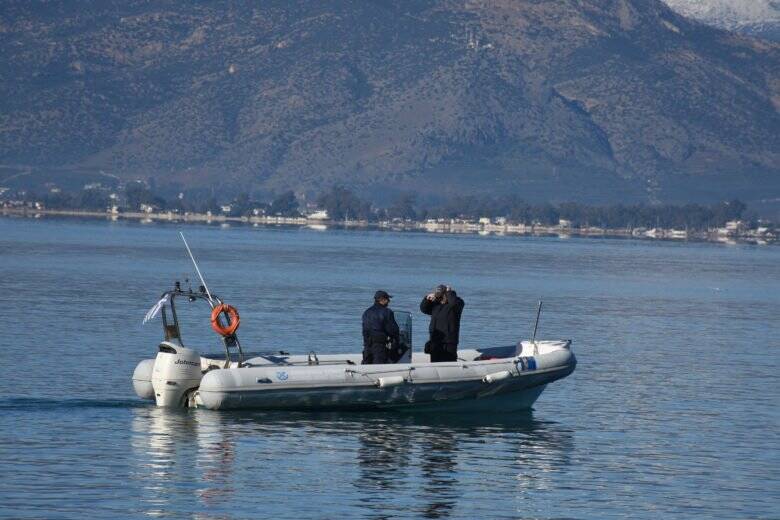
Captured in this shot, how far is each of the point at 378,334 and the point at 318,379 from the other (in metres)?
1.54

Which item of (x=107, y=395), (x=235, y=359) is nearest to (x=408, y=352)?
(x=235, y=359)

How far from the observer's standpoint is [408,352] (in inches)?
1405

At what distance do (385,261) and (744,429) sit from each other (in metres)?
96.5

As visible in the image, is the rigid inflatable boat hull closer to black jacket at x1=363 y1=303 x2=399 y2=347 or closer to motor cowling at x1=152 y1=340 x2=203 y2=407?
motor cowling at x1=152 y1=340 x2=203 y2=407

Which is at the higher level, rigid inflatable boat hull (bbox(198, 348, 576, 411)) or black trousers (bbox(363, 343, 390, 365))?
black trousers (bbox(363, 343, 390, 365))

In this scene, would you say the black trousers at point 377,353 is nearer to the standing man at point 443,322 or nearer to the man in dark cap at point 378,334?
the man in dark cap at point 378,334

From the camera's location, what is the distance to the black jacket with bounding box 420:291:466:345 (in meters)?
35.6

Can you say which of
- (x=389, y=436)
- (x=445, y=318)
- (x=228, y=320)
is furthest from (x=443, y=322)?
(x=228, y=320)

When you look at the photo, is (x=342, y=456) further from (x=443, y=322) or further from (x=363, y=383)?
(x=443, y=322)

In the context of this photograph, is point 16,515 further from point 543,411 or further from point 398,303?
point 398,303

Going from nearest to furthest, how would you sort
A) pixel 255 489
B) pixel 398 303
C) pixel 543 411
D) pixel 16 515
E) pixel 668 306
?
pixel 16 515
pixel 255 489
pixel 543 411
pixel 398 303
pixel 668 306

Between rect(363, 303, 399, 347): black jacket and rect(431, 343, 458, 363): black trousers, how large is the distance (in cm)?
127

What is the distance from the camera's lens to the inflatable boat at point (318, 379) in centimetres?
3356

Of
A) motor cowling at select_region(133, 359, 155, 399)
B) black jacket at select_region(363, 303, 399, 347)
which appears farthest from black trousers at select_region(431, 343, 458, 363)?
motor cowling at select_region(133, 359, 155, 399)
